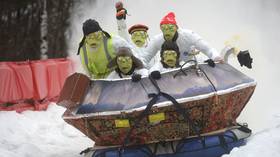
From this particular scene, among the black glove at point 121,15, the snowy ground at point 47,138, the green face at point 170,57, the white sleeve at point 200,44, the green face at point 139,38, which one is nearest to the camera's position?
the snowy ground at point 47,138

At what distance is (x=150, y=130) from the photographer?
5.58 metres

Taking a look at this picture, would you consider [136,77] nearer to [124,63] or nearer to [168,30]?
[124,63]

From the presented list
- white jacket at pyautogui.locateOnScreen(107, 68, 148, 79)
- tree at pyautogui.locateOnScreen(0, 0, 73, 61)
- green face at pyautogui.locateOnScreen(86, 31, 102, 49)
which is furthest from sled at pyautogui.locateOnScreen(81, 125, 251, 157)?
tree at pyautogui.locateOnScreen(0, 0, 73, 61)

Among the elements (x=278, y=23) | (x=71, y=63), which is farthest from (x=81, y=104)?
(x=278, y=23)

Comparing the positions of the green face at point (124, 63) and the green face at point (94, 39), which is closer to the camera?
the green face at point (124, 63)

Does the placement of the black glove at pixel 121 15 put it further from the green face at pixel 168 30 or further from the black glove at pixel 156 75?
the black glove at pixel 156 75

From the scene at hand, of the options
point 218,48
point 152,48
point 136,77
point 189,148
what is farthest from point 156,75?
point 218,48

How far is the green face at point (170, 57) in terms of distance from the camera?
6.04 metres

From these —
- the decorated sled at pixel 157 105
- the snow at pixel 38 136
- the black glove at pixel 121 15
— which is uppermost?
the black glove at pixel 121 15

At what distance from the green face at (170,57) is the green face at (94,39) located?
0.91 meters

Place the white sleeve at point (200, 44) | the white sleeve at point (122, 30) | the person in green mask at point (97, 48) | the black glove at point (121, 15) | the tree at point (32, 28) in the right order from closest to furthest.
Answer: the person in green mask at point (97, 48) → the white sleeve at point (200, 44) → the white sleeve at point (122, 30) → the black glove at point (121, 15) → the tree at point (32, 28)

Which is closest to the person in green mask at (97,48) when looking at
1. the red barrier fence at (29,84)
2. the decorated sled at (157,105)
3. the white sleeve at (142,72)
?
the white sleeve at (142,72)

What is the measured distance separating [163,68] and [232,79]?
822mm

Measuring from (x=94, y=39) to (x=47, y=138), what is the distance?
7.23 ft
